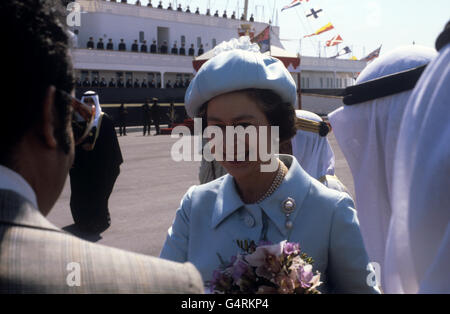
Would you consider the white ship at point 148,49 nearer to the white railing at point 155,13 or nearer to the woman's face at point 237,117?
the white railing at point 155,13

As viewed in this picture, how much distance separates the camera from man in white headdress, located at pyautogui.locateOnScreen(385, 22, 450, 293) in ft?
3.11

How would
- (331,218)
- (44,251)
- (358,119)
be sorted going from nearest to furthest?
(44,251) → (331,218) → (358,119)

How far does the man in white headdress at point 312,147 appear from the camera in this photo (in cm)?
338

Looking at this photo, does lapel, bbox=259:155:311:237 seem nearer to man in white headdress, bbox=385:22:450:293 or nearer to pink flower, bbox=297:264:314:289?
pink flower, bbox=297:264:314:289

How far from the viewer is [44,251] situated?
1.03 meters

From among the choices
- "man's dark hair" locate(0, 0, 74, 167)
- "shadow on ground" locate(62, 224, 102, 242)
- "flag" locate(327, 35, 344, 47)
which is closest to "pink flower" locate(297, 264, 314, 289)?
"man's dark hair" locate(0, 0, 74, 167)

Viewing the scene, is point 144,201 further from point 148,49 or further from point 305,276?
point 148,49

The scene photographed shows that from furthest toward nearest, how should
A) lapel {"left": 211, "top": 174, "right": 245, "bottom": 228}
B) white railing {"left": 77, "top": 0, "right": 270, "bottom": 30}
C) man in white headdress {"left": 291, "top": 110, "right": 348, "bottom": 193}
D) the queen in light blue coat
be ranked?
white railing {"left": 77, "top": 0, "right": 270, "bottom": 30} → man in white headdress {"left": 291, "top": 110, "right": 348, "bottom": 193} → lapel {"left": 211, "top": 174, "right": 245, "bottom": 228} → the queen in light blue coat

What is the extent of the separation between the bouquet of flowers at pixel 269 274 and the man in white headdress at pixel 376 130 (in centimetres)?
63

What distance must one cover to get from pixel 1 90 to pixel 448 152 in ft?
3.06

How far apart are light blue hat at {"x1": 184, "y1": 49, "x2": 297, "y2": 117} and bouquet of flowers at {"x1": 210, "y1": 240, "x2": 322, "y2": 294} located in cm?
74

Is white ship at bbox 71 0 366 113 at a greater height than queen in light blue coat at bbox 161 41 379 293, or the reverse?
queen in light blue coat at bbox 161 41 379 293
